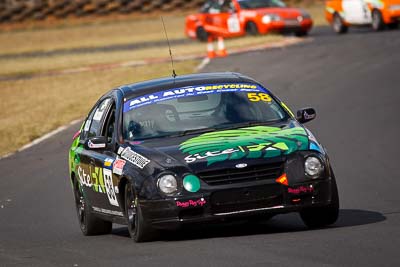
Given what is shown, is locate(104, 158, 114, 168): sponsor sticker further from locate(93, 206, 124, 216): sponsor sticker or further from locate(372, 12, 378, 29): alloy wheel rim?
locate(372, 12, 378, 29): alloy wheel rim

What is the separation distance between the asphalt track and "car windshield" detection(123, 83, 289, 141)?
89 centimetres

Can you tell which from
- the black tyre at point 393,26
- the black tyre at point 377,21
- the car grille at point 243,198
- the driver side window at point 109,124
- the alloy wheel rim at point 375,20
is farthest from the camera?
the black tyre at point 393,26

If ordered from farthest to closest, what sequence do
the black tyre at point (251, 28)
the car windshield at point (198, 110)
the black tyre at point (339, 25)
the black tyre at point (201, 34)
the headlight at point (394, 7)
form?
the black tyre at point (201, 34) → the black tyre at point (251, 28) → the black tyre at point (339, 25) → the headlight at point (394, 7) → the car windshield at point (198, 110)

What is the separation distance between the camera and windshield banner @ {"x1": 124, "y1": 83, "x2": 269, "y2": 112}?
10086 millimetres

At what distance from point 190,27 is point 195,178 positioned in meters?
29.4

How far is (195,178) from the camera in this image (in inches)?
344

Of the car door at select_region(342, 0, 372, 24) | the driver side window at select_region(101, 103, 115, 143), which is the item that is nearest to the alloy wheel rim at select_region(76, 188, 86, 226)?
the driver side window at select_region(101, 103, 115, 143)

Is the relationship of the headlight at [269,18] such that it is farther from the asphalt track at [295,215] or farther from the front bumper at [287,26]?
the asphalt track at [295,215]

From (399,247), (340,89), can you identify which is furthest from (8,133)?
(399,247)

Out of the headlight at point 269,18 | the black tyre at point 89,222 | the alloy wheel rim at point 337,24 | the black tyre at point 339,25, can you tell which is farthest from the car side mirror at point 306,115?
the alloy wheel rim at point 337,24

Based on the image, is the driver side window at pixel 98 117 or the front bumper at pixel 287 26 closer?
the driver side window at pixel 98 117

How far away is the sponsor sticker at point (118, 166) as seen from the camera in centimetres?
938

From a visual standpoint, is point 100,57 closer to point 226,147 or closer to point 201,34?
point 201,34

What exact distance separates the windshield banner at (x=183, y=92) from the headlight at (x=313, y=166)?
147 centimetres
